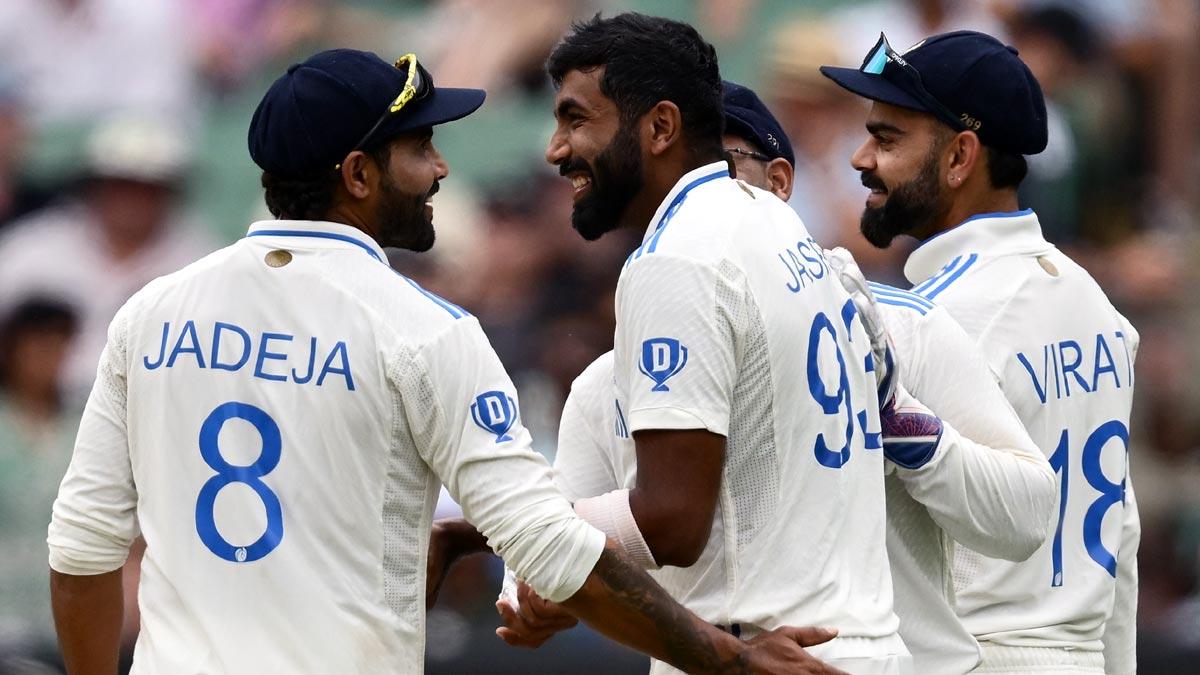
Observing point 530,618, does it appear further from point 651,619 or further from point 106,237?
point 106,237

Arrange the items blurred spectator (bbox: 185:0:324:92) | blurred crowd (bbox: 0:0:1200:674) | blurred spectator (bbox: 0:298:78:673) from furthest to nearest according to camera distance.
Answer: blurred spectator (bbox: 185:0:324:92)
blurred crowd (bbox: 0:0:1200:674)
blurred spectator (bbox: 0:298:78:673)

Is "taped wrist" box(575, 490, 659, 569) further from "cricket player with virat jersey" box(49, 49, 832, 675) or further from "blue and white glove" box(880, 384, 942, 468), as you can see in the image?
"blue and white glove" box(880, 384, 942, 468)

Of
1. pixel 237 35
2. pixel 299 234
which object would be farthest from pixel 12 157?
pixel 299 234

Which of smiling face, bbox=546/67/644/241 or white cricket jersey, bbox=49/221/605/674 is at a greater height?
smiling face, bbox=546/67/644/241

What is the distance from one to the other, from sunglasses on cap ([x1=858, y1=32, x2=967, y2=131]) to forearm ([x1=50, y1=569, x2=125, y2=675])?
222 cm

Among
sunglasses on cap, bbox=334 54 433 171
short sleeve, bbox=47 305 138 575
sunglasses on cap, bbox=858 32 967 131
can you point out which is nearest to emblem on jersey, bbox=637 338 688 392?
sunglasses on cap, bbox=334 54 433 171

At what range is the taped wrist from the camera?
3480mm

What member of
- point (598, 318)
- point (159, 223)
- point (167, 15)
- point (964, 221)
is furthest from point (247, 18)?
point (964, 221)

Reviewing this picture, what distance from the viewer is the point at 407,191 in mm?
3770

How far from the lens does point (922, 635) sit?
3920mm

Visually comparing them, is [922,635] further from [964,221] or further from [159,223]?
[159,223]

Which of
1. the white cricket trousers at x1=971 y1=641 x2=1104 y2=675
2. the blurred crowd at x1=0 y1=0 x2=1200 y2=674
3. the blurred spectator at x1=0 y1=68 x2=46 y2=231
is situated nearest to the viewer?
the white cricket trousers at x1=971 y1=641 x2=1104 y2=675

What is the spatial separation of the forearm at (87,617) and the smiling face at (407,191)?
882 mm

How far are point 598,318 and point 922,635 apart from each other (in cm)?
482
